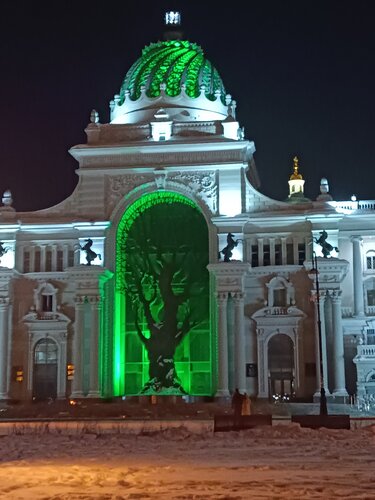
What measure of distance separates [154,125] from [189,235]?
359 inches

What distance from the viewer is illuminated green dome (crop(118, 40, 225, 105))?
69.0 metres

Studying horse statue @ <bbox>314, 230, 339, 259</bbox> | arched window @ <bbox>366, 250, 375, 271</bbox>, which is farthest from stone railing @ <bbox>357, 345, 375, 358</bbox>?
horse statue @ <bbox>314, 230, 339, 259</bbox>

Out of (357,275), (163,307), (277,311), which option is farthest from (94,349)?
(357,275)

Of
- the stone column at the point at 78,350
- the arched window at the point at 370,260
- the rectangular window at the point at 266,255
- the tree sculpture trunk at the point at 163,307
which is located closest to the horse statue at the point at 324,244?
the arched window at the point at 370,260

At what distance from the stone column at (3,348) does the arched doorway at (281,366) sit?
1954 centimetres

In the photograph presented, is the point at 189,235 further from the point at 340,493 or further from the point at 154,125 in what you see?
the point at 340,493

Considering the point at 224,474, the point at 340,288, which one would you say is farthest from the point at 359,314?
the point at 224,474

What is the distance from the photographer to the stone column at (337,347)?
58.2 metres

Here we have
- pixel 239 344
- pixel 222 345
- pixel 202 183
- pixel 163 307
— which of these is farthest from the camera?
pixel 202 183

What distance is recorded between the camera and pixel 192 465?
805 inches

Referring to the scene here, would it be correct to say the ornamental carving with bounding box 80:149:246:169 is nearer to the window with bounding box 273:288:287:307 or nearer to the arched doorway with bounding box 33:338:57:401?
the window with bounding box 273:288:287:307

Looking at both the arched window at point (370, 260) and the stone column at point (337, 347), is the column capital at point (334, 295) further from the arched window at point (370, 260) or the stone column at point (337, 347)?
the arched window at point (370, 260)

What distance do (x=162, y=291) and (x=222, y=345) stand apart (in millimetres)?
6075

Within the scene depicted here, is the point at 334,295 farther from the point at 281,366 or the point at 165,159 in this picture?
the point at 165,159
